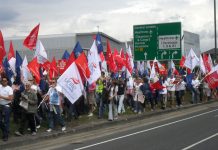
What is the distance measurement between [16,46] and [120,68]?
48.0 metres

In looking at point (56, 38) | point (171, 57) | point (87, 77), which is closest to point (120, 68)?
point (171, 57)

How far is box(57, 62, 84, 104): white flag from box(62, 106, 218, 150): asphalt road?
2.07 m

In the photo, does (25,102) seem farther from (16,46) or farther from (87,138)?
(16,46)

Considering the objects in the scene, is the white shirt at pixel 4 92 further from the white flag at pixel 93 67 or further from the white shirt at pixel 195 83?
the white shirt at pixel 195 83

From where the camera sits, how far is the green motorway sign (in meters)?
29.9

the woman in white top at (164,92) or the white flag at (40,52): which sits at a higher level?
the white flag at (40,52)

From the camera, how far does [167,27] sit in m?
29.9

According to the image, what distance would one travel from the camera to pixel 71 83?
16.7 metres

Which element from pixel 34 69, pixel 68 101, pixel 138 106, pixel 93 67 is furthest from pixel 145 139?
pixel 138 106

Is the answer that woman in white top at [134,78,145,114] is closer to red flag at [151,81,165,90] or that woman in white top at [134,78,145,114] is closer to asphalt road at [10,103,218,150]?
red flag at [151,81,165,90]

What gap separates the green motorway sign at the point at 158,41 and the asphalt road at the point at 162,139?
12791mm

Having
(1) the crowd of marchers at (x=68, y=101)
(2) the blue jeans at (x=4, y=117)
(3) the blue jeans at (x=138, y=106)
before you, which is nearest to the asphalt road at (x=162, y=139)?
(2) the blue jeans at (x=4, y=117)

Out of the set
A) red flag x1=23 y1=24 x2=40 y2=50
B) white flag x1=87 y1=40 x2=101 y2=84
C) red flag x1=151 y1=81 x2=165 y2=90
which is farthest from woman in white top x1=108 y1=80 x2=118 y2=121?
red flag x1=151 y1=81 x2=165 y2=90

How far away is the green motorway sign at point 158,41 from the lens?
1176 inches
